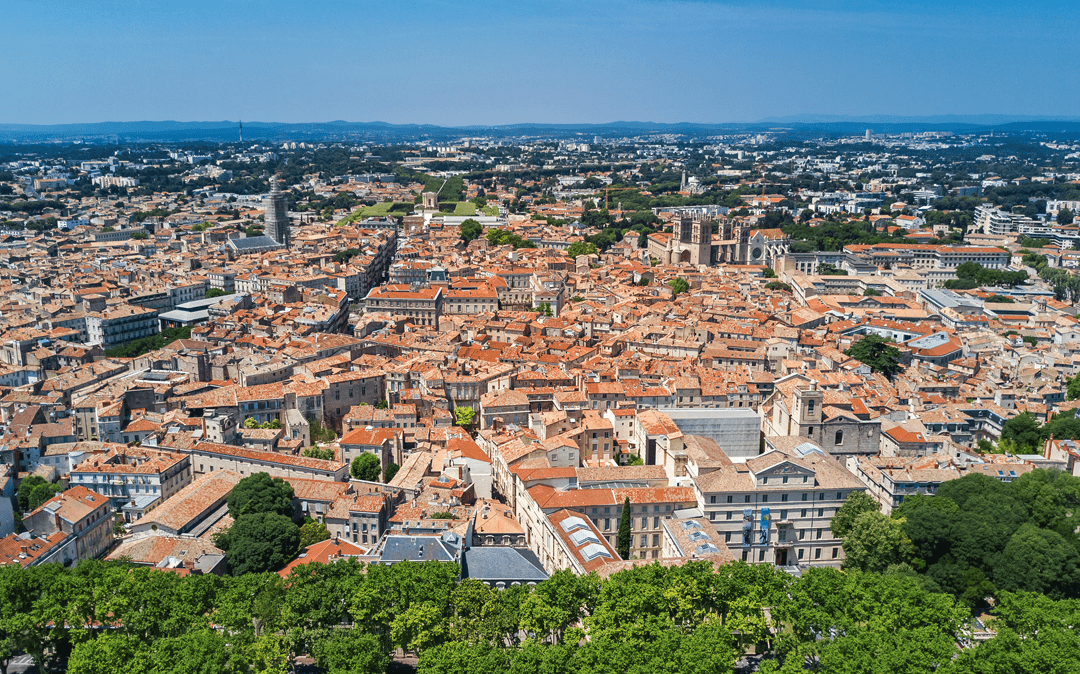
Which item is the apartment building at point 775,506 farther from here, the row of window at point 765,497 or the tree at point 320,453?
the tree at point 320,453

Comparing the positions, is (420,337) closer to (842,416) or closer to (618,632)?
(842,416)

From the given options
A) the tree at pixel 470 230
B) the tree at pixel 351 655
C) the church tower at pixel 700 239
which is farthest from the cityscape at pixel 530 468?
the tree at pixel 470 230

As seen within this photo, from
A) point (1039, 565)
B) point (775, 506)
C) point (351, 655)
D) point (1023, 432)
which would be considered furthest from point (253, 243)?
point (1039, 565)

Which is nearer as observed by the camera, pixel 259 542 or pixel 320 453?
pixel 259 542

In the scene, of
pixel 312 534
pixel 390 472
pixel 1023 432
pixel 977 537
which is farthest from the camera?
pixel 1023 432

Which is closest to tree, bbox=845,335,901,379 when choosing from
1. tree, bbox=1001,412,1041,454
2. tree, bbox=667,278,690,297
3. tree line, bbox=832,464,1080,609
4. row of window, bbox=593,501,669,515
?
tree, bbox=1001,412,1041,454

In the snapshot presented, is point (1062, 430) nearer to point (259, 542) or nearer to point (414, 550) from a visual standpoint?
point (414, 550)
